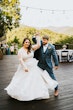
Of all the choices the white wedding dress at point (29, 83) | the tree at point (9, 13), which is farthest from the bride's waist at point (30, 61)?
the tree at point (9, 13)

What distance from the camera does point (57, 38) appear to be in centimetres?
2833

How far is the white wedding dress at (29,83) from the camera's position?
5832mm

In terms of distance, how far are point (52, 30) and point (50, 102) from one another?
25719 mm

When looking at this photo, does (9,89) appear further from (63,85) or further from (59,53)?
(59,53)

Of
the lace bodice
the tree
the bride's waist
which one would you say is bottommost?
the tree

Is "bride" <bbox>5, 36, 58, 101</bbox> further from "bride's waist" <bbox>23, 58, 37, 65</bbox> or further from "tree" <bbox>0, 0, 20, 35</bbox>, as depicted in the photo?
"tree" <bbox>0, 0, 20, 35</bbox>

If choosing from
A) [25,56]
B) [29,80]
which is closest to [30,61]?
[25,56]

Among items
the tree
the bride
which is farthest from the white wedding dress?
the tree

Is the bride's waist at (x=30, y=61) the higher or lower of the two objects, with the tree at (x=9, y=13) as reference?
higher

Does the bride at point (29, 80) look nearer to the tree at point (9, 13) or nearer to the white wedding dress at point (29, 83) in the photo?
the white wedding dress at point (29, 83)

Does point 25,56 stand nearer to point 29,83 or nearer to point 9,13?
point 29,83

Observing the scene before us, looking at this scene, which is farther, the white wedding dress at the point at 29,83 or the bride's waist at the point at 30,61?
the bride's waist at the point at 30,61

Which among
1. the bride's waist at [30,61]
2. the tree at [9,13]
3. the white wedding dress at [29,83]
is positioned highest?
the bride's waist at [30,61]

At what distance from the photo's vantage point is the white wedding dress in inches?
230
